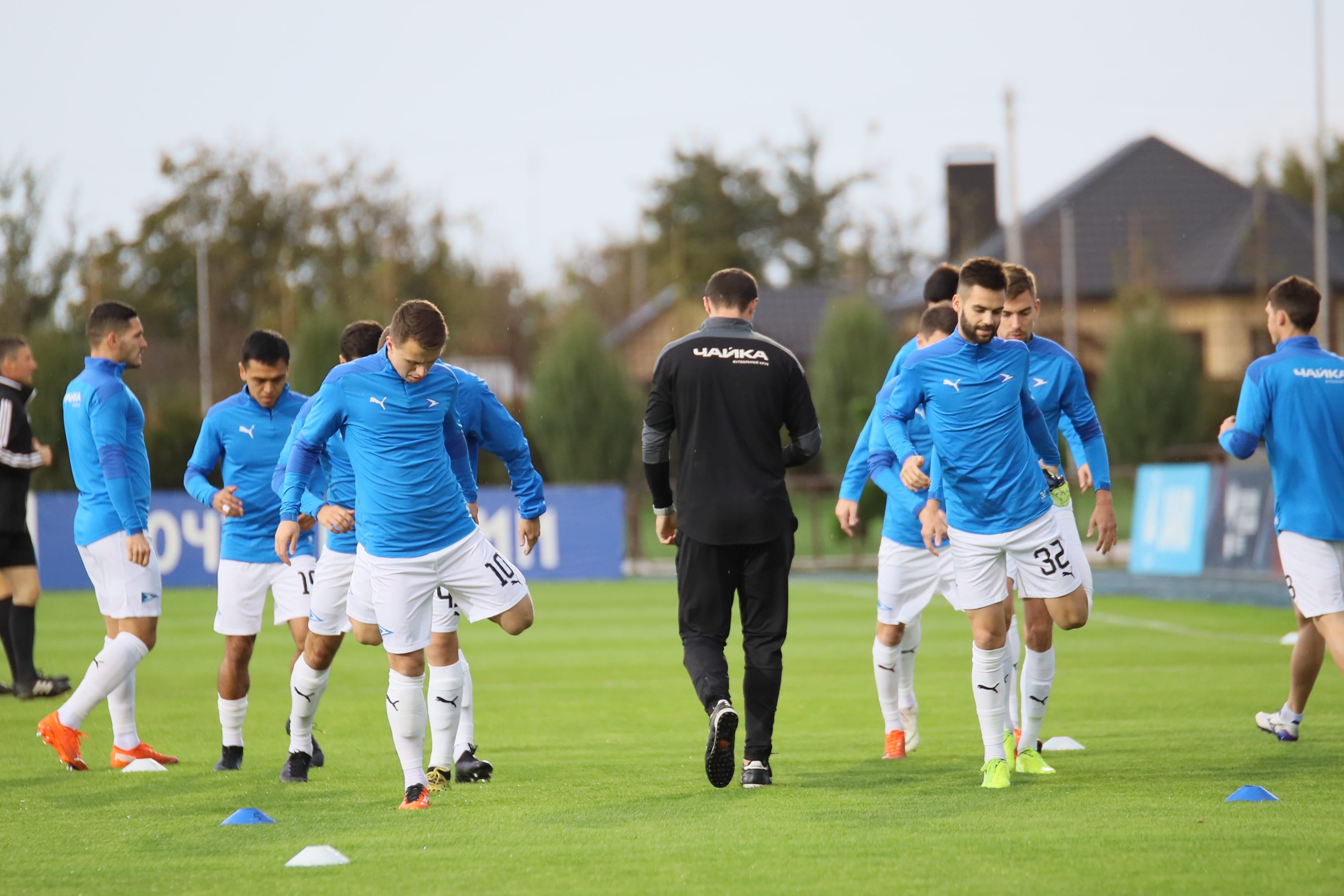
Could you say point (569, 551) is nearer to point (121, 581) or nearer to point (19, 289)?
point (121, 581)

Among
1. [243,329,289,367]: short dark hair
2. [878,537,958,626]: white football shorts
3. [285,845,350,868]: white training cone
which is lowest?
[285,845,350,868]: white training cone

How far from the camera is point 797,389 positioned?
6.82 metres

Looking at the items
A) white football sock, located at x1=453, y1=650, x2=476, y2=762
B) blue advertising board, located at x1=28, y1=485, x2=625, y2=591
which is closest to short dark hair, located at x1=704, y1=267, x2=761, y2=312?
white football sock, located at x1=453, y1=650, x2=476, y2=762

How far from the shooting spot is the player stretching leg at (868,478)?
7.73 metres

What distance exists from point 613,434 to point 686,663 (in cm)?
2493

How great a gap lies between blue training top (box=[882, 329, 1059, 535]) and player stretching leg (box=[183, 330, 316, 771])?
10.6 ft

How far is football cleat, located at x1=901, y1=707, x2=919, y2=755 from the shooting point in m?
7.94

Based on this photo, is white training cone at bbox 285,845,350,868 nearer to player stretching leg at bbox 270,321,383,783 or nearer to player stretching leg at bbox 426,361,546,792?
player stretching leg at bbox 426,361,546,792

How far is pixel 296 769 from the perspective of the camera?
7238 mm

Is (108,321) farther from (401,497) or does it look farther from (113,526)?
(401,497)

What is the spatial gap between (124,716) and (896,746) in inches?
160

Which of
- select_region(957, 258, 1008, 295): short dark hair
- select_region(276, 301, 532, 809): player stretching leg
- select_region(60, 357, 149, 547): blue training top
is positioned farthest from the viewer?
select_region(60, 357, 149, 547): blue training top

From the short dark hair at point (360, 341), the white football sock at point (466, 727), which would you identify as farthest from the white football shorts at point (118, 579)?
the white football sock at point (466, 727)

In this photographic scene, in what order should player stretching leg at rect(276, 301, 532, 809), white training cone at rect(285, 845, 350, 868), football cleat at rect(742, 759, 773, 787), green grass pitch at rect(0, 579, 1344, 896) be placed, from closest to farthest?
1. green grass pitch at rect(0, 579, 1344, 896)
2. white training cone at rect(285, 845, 350, 868)
3. player stretching leg at rect(276, 301, 532, 809)
4. football cleat at rect(742, 759, 773, 787)
